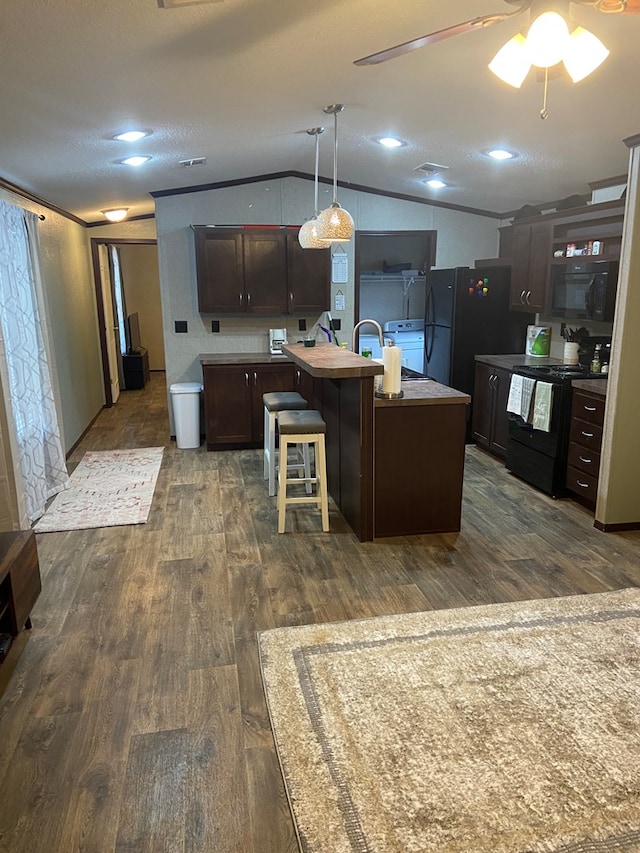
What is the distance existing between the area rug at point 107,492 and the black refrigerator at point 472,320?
298 centimetres

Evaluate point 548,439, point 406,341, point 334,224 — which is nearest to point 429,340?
point 406,341

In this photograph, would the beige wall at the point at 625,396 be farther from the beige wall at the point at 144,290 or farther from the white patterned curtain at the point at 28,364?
the beige wall at the point at 144,290

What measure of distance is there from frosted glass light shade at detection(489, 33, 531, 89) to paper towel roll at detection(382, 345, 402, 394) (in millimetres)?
1701

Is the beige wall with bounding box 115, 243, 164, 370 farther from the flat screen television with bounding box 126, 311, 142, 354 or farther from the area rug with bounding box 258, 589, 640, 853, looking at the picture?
the area rug with bounding box 258, 589, 640, 853

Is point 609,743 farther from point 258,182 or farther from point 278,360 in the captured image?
point 258,182

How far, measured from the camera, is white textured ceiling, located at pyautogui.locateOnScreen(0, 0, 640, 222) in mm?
2199

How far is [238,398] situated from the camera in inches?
224

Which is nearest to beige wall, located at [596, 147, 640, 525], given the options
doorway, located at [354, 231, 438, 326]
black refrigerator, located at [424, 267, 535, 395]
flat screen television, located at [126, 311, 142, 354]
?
black refrigerator, located at [424, 267, 535, 395]

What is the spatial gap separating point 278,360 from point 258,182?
179 cm

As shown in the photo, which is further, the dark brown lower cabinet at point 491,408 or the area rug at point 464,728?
the dark brown lower cabinet at point 491,408

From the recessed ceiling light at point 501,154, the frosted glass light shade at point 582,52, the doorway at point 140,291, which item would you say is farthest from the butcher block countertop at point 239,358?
the frosted glass light shade at point 582,52

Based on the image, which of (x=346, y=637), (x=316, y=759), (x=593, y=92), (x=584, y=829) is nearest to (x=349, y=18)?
(x=593, y=92)

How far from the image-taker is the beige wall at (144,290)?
10352 millimetres

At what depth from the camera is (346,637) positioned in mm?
2629
